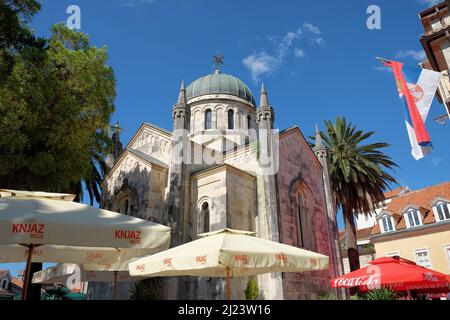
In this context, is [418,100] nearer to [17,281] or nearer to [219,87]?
[219,87]

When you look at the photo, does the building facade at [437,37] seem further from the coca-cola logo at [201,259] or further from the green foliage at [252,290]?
the coca-cola logo at [201,259]

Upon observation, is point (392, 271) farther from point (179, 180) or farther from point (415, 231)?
point (415, 231)

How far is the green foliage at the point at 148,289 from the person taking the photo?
14.8 m

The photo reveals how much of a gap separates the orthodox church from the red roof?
1580 cm

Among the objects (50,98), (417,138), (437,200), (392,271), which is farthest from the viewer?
(437,200)

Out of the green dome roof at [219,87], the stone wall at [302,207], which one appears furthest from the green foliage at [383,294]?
the green dome roof at [219,87]

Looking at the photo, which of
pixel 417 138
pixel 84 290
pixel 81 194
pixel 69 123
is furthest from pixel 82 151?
pixel 417 138

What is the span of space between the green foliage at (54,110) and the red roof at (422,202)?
102 ft

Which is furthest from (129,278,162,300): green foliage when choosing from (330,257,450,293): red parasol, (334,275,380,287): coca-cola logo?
(334,275,380,287): coca-cola logo

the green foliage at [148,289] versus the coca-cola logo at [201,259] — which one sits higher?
the coca-cola logo at [201,259]

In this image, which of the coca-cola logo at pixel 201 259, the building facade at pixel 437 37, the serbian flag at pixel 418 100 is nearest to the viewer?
the coca-cola logo at pixel 201 259

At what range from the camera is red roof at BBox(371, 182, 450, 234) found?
3192 centimetres

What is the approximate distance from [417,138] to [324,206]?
11.5 m

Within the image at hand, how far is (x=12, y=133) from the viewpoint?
12.5 metres
